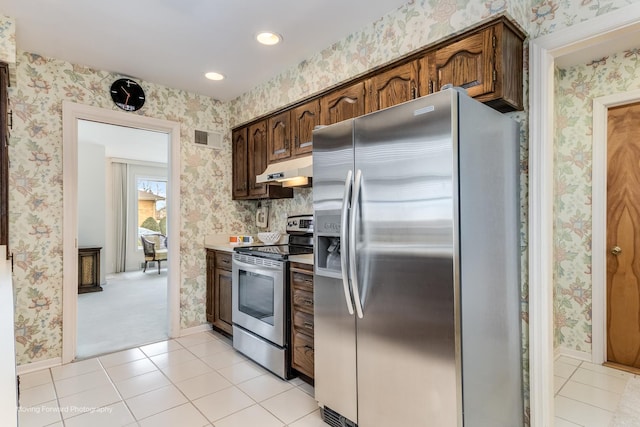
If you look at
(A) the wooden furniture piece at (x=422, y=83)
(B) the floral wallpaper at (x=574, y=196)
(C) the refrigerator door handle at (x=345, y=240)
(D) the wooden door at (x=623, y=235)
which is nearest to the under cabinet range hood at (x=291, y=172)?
(A) the wooden furniture piece at (x=422, y=83)

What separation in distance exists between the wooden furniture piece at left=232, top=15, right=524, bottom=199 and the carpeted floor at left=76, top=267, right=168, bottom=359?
2051 mm

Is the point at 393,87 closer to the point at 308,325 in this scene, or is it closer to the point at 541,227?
the point at 541,227

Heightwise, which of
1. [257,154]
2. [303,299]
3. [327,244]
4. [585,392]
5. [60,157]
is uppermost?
[257,154]

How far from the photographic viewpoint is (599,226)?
9.12 ft

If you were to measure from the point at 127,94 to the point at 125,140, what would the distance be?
306 cm

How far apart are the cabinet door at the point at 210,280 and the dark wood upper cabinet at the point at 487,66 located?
108 inches

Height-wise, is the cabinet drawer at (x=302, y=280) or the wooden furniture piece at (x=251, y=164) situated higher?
the wooden furniture piece at (x=251, y=164)

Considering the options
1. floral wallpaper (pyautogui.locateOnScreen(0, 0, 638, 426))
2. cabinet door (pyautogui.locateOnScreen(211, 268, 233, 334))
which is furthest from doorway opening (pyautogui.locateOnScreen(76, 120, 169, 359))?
floral wallpaper (pyautogui.locateOnScreen(0, 0, 638, 426))

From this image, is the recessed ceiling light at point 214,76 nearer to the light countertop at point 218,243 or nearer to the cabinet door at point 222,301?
the light countertop at point 218,243

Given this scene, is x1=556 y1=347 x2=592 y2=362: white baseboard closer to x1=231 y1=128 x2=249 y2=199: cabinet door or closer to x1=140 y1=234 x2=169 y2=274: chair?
x1=231 y1=128 x2=249 y2=199: cabinet door

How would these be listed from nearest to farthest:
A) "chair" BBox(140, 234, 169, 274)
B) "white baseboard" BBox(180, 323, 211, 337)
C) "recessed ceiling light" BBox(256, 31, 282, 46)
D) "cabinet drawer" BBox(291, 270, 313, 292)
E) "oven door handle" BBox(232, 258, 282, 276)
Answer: "cabinet drawer" BBox(291, 270, 313, 292) < "recessed ceiling light" BBox(256, 31, 282, 46) < "oven door handle" BBox(232, 258, 282, 276) < "white baseboard" BBox(180, 323, 211, 337) < "chair" BBox(140, 234, 169, 274)

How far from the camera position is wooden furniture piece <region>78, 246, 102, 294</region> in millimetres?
5594

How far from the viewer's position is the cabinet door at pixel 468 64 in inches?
66.7

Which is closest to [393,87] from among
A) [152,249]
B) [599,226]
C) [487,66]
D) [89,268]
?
[487,66]
